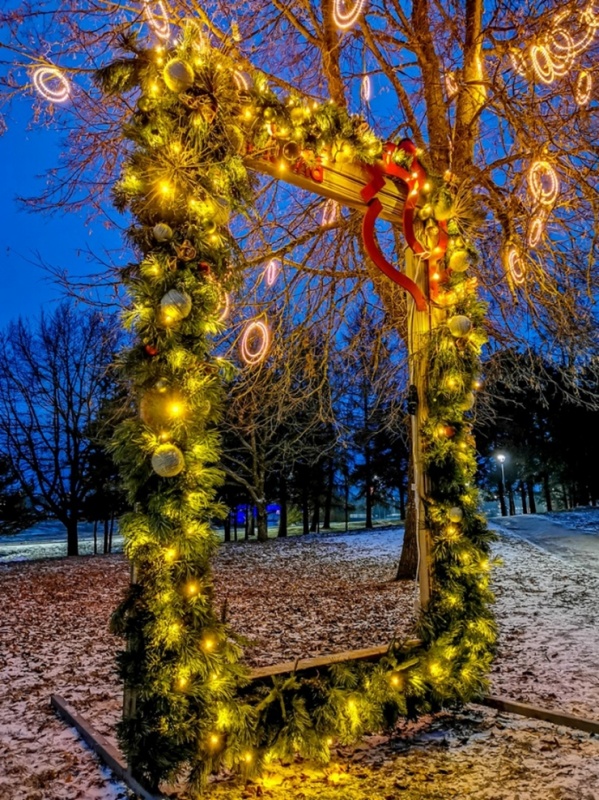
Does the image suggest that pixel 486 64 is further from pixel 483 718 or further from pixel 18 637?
pixel 18 637

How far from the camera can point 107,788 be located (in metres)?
2.98

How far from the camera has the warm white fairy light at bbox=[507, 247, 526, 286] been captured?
5.94 meters

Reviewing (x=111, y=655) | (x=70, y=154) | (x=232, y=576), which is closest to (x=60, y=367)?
(x=232, y=576)

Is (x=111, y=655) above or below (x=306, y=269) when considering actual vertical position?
below

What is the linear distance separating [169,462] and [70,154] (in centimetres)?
570

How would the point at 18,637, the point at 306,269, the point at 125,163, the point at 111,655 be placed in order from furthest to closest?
1. the point at 306,269
2. the point at 18,637
3. the point at 111,655
4. the point at 125,163

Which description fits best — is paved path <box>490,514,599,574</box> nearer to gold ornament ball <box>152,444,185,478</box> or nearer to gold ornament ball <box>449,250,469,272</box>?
gold ornament ball <box>449,250,469,272</box>

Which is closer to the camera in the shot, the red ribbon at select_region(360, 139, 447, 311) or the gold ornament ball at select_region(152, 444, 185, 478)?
the gold ornament ball at select_region(152, 444, 185, 478)

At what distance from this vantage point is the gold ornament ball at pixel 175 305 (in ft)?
9.18

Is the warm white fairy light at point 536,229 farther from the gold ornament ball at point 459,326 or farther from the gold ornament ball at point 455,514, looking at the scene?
the gold ornament ball at point 455,514

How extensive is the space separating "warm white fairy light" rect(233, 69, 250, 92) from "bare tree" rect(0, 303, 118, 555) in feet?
54.2

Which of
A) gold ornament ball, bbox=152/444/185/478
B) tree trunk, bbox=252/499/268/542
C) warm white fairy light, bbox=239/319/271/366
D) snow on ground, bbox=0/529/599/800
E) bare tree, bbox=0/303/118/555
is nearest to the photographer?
gold ornament ball, bbox=152/444/185/478

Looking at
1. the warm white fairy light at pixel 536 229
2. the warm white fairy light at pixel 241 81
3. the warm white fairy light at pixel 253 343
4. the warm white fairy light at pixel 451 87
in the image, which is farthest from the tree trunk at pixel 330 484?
the warm white fairy light at pixel 241 81

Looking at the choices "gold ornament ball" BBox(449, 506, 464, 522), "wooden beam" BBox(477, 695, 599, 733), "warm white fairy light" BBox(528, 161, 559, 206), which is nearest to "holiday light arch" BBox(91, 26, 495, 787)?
"wooden beam" BBox(477, 695, 599, 733)
